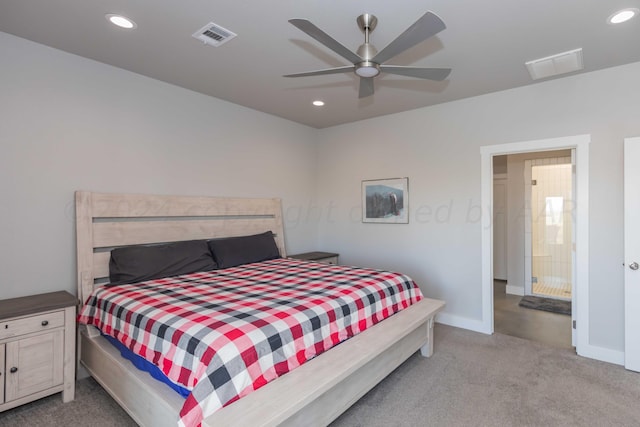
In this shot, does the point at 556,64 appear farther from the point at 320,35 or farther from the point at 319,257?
the point at 319,257

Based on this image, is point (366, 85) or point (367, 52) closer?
point (367, 52)

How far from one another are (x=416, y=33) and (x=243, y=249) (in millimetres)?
2781

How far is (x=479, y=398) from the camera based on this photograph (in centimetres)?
247

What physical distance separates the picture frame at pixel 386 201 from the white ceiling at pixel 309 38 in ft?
4.39

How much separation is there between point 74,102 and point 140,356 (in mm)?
2288

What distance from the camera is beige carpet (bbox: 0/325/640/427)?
2230 millimetres

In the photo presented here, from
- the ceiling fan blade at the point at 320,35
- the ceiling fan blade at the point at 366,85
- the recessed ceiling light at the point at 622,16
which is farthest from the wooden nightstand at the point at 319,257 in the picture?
the recessed ceiling light at the point at 622,16

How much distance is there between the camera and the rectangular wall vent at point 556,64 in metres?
2.80

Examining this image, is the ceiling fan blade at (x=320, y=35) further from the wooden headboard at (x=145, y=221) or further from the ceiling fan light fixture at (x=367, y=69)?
the wooden headboard at (x=145, y=221)

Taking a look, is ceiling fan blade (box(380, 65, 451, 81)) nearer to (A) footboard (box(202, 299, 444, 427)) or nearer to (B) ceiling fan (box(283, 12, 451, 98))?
(B) ceiling fan (box(283, 12, 451, 98))

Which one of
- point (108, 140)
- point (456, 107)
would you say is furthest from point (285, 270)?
point (456, 107)

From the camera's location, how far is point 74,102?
9.44ft

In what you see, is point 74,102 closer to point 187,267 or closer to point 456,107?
point 187,267

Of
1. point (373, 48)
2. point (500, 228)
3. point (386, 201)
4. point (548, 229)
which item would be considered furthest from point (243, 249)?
point (548, 229)
